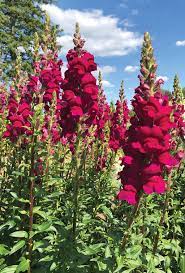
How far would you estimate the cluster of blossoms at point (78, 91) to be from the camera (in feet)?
16.6

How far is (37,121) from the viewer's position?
4.51m

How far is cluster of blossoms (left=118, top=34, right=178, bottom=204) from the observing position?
12.3 ft

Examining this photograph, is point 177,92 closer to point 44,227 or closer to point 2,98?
point 44,227

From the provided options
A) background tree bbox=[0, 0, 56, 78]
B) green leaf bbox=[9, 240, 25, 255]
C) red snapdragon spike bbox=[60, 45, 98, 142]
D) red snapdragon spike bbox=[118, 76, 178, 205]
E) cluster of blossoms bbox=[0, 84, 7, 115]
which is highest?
background tree bbox=[0, 0, 56, 78]

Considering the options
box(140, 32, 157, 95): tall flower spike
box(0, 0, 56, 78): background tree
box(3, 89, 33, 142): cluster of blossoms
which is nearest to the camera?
box(140, 32, 157, 95): tall flower spike

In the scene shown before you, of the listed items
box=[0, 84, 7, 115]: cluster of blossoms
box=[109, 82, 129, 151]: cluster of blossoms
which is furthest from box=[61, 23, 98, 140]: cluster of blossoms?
box=[0, 84, 7, 115]: cluster of blossoms

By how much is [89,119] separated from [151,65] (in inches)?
62.2

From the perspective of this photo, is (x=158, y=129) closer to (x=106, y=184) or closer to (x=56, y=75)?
(x=56, y=75)

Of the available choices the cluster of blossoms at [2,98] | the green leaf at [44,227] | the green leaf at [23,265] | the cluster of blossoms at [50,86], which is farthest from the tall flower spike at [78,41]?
the cluster of blossoms at [2,98]

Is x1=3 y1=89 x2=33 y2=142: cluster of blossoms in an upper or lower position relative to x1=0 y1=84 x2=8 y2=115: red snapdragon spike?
lower

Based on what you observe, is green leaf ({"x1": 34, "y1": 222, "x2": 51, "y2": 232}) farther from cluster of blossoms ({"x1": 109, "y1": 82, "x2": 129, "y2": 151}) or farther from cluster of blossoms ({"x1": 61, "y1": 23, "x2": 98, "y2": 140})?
cluster of blossoms ({"x1": 109, "y1": 82, "x2": 129, "y2": 151})

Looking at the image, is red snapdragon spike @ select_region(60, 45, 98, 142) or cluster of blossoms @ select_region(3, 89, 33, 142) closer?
red snapdragon spike @ select_region(60, 45, 98, 142)

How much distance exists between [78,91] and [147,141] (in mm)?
1697

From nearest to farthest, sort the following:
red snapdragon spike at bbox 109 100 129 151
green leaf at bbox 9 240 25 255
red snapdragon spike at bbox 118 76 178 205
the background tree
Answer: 1. red snapdragon spike at bbox 118 76 178 205
2. green leaf at bbox 9 240 25 255
3. red snapdragon spike at bbox 109 100 129 151
4. the background tree
